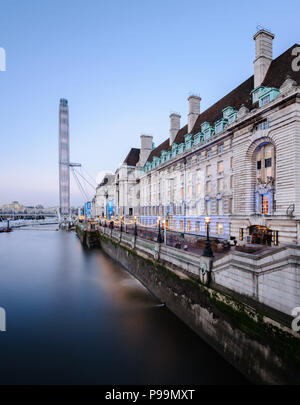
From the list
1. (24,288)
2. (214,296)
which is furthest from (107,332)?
(24,288)

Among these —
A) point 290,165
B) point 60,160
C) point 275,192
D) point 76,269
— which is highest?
point 60,160

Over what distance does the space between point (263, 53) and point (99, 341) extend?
31267mm

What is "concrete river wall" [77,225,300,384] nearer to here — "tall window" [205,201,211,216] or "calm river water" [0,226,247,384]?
"calm river water" [0,226,247,384]

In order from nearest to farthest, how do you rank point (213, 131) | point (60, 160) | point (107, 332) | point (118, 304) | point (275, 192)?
point (107, 332), point (118, 304), point (275, 192), point (213, 131), point (60, 160)

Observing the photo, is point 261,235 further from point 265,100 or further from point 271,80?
point 271,80

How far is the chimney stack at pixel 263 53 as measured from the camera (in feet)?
78.4

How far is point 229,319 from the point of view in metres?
10.0

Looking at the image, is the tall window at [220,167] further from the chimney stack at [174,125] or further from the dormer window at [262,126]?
the chimney stack at [174,125]

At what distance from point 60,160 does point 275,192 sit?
138 meters

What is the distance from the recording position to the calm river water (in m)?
10.1

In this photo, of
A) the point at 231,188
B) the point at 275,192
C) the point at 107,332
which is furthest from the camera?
the point at 231,188
